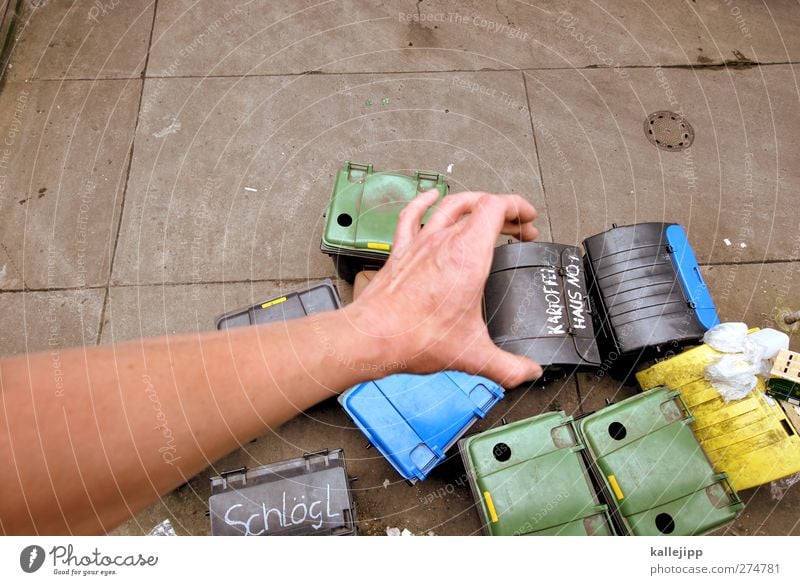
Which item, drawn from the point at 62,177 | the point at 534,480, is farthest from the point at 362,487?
the point at 62,177

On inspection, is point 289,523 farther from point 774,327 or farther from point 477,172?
point 774,327

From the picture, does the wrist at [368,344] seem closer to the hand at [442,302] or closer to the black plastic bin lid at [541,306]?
the hand at [442,302]

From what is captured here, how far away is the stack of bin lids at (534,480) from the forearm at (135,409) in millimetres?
1643

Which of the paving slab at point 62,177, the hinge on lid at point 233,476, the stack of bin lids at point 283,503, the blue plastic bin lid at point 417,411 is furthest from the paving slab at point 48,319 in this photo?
the blue plastic bin lid at point 417,411

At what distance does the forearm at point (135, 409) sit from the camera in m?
1.54

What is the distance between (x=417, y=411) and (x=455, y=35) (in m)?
4.52

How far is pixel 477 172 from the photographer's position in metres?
4.92

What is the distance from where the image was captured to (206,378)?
1714 mm

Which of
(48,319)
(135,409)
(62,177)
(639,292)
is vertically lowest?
(48,319)

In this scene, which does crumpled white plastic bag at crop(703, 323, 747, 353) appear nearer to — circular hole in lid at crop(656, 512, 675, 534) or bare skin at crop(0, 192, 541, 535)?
circular hole in lid at crop(656, 512, 675, 534)

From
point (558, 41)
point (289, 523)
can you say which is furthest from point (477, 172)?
point (289, 523)

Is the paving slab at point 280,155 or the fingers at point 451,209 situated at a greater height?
the fingers at point 451,209

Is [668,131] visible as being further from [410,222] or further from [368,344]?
[368,344]
